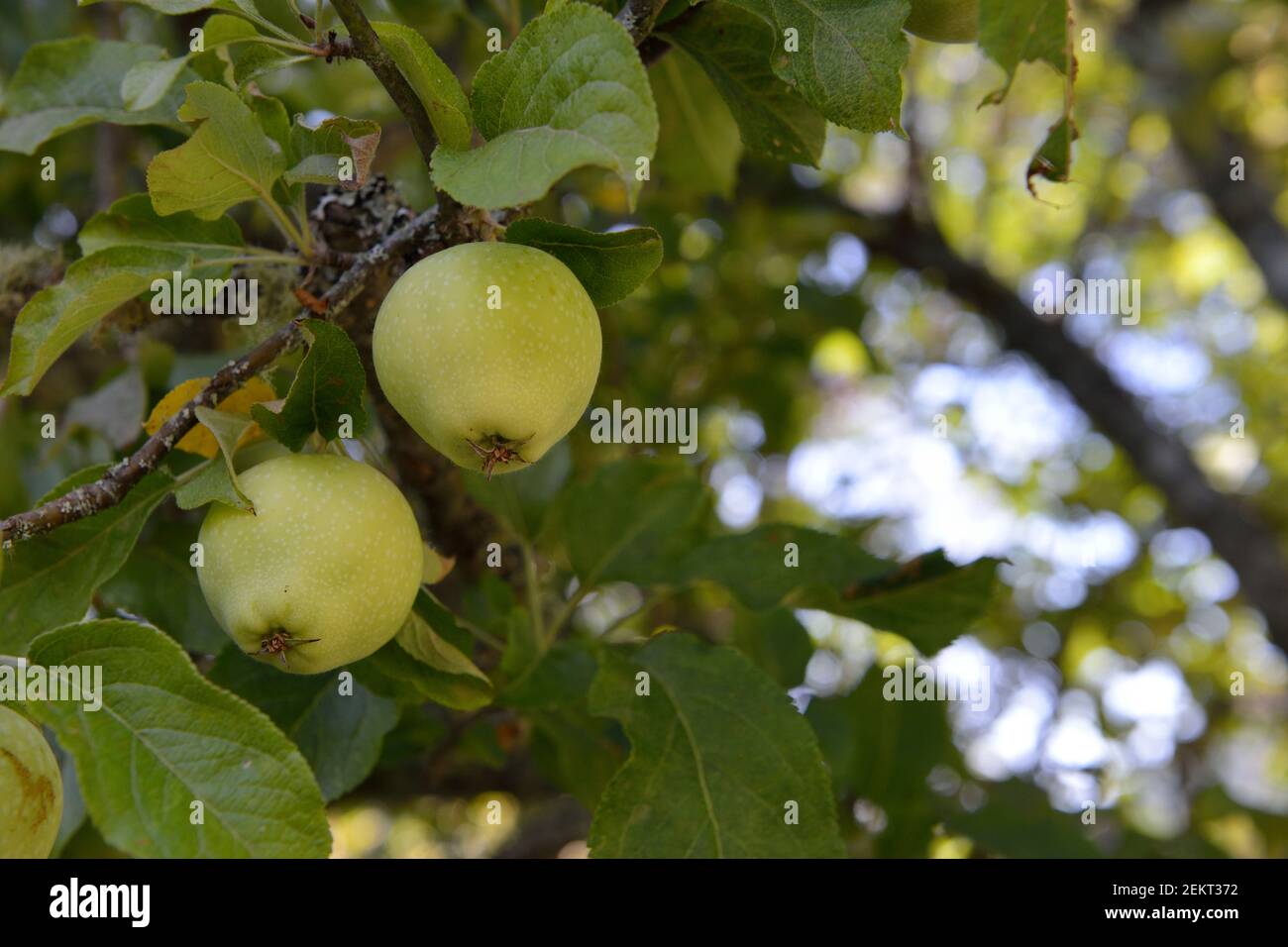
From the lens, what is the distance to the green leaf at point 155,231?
1.08 m

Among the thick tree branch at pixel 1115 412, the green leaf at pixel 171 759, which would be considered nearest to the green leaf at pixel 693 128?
the green leaf at pixel 171 759

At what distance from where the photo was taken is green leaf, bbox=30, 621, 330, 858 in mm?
821

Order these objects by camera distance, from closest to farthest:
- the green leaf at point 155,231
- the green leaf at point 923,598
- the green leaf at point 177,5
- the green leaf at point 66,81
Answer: the green leaf at point 177,5 < the green leaf at point 155,231 < the green leaf at point 66,81 < the green leaf at point 923,598

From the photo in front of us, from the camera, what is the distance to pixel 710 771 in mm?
1082

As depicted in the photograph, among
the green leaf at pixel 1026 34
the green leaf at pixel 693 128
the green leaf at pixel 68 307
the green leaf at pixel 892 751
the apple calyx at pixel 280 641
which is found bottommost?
the green leaf at pixel 892 751

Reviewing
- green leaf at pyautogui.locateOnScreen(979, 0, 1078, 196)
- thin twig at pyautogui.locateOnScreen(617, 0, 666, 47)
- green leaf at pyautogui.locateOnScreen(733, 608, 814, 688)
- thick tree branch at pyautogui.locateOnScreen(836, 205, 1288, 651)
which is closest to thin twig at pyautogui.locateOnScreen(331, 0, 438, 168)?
thin twig at pyautogui.locateOnScreen(617, 0, 666, 47)

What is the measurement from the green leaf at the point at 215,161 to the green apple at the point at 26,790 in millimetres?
455

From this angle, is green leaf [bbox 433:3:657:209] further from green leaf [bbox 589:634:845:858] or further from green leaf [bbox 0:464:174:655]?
green leaf [bbox 589:634:845:858]

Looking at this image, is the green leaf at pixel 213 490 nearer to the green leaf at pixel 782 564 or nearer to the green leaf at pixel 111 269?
the green leaf at pixel 111 269

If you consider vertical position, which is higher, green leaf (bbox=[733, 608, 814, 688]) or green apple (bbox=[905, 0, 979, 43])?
green apple (bbox=[905, 0, 979, 43])

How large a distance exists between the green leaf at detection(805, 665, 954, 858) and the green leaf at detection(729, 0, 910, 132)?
39.8 inches

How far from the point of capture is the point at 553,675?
1277mm
